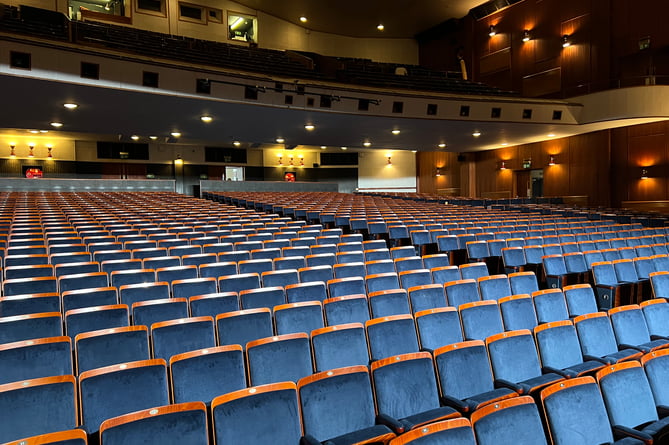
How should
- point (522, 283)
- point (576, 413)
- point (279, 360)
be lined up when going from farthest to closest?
point (522, 283) < point (279, 360) < point (576, 413)

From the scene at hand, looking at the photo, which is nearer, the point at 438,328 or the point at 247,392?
the point at 247,392

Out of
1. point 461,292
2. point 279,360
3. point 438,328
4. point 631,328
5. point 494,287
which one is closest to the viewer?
point 279,360

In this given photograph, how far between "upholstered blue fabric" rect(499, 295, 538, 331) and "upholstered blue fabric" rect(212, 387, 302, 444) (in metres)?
1.36

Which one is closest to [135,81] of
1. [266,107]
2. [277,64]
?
[266,107]

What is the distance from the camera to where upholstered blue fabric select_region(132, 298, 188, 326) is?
1996 millimetres

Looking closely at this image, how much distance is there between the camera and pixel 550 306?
7.73ft

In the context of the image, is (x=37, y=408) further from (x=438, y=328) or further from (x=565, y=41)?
(x=565, y=41)

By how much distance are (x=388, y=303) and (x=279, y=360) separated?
829 millimetres

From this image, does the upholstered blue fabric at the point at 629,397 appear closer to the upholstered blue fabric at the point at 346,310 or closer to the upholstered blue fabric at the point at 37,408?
the upholstered blue fabric at the point at 346,310

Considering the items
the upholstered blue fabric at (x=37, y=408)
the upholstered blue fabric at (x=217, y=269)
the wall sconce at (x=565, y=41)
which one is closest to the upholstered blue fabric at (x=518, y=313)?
the upholstered blue fabric at (x=217, y=269)

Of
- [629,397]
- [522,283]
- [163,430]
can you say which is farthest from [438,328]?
[163,430]

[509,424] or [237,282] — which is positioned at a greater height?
[237,282]

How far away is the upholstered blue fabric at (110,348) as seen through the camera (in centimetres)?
161

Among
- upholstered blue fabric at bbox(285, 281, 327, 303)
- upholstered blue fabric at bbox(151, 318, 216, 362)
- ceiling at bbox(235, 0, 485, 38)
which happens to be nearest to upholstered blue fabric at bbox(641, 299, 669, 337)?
upholstered blue fabric at bbox(285, 281, 327, 303)
